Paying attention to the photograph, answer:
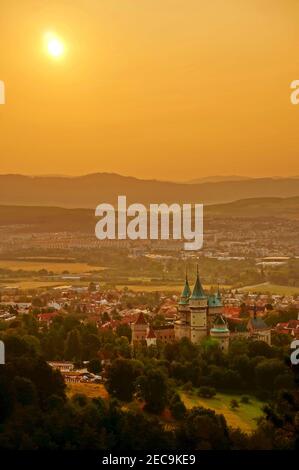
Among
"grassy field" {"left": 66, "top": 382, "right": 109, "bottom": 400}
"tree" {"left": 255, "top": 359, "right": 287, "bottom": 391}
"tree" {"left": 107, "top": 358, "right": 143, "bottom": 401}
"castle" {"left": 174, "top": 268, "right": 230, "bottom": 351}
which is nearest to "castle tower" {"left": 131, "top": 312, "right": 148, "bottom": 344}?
"castle" {"left": 174, "top": 268, "right": 230, "bottom": 351}

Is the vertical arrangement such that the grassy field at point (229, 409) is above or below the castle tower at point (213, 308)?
below

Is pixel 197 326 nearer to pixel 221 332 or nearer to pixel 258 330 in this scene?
pixel 221 332

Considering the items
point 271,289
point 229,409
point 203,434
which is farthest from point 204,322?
point 271,289

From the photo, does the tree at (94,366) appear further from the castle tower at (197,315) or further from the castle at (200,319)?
the castle tower at (197,315)

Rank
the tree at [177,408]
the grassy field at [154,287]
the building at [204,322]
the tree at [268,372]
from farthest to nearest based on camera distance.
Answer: the grassy field at [154,287] → the building at [204,322] → the tree at [268,372] → the tree at [177,408]

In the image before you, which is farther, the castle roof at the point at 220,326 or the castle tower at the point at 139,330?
the castle tower at the point at 139,330

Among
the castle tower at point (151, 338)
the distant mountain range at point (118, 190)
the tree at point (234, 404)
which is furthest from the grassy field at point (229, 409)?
the distant mountain range at point (118, 190)

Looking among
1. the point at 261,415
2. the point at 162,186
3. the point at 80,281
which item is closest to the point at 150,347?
the point at 261,415
